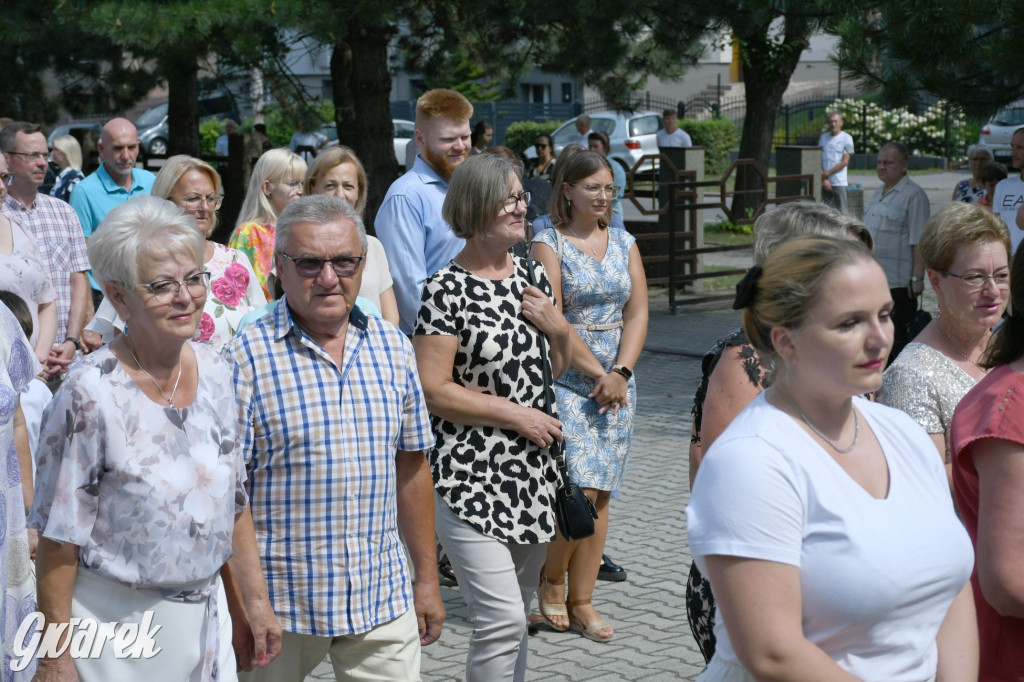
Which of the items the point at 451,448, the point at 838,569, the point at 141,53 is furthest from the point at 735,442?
the point at 141,53

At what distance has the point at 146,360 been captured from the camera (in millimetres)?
3006

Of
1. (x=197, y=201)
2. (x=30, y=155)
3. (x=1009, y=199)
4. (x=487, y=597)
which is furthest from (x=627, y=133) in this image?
(x=487, y=597)

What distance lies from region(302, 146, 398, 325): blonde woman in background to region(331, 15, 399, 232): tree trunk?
309 inches

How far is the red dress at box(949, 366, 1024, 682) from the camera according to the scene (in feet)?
8.68

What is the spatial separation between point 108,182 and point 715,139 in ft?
102

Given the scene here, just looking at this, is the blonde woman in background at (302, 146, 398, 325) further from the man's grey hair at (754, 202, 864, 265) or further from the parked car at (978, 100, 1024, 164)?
the parked car at (978, 100, 1024, 164)

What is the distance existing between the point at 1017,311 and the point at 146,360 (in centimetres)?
202

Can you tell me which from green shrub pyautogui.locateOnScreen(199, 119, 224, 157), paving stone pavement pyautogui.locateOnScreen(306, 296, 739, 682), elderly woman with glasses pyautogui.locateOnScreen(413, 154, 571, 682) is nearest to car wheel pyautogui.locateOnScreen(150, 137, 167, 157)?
green shrub pyautogui.locateOnScreen(199, 119, 224, 157)

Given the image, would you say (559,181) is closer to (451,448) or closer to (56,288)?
(451,448)

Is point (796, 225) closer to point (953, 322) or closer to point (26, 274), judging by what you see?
point (953, 322)

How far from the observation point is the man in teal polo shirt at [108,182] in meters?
7.48

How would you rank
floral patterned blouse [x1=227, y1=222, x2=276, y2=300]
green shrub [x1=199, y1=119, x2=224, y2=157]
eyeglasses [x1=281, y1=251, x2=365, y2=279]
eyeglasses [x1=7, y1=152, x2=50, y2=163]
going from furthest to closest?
green shrub [x1=199, y1=119, x2=224, y2=157]
eyeglasses [x1=7, y1=152, x2=50, y2=163]
floral patterned blouse [x1=227, y1=222, x2=276, y2=300]
eyeglasses [x1=281, y1=251, x2=365, y2=279]

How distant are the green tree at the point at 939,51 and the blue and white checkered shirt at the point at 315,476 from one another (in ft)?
22.4

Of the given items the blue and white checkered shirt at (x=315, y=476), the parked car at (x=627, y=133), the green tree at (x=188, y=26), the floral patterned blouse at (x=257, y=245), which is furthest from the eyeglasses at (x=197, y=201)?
the parked car at (x=627, y=133)
